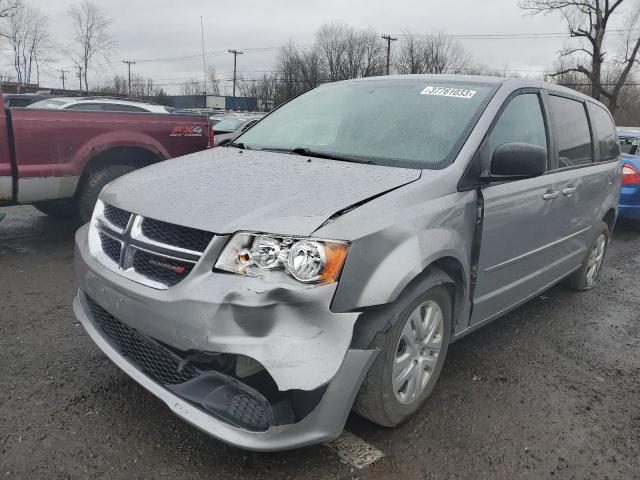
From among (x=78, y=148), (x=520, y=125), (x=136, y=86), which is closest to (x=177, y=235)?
(x=520, y=125)

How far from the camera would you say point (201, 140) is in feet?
20.9

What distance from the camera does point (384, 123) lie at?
3189 millimetres

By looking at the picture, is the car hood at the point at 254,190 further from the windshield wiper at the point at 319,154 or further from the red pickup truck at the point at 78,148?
the red pickup truck at the point at 78,148

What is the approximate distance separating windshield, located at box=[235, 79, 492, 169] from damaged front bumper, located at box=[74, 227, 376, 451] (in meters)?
1.14

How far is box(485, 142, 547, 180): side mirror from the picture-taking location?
2.75 meters

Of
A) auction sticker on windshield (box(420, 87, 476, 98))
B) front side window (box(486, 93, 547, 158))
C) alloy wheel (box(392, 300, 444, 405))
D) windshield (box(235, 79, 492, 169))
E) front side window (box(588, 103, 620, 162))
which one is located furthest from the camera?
front side window (box(588, 103, 620, 162))

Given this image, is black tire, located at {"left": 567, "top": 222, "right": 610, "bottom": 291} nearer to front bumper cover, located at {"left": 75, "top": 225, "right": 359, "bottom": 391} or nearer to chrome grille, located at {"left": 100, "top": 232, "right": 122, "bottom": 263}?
front bumper cover, located at {"left": 75, "top": 225, "right": 359, "bottom": 391}

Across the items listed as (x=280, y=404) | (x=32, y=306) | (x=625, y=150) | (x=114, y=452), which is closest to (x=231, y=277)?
(x=280, y=404)

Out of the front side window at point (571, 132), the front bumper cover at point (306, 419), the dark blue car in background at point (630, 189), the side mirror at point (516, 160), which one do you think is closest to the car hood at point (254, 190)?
the side mirror at point (516, 160)

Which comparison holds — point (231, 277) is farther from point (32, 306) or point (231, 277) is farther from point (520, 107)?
point (32, 306)

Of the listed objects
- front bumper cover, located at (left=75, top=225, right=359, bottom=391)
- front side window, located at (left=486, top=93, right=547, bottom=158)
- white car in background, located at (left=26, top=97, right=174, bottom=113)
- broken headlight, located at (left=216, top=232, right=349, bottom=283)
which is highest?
white car in background, located at (left=26, top=97, right=174, bottom=113)

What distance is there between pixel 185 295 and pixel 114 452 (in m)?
0.84

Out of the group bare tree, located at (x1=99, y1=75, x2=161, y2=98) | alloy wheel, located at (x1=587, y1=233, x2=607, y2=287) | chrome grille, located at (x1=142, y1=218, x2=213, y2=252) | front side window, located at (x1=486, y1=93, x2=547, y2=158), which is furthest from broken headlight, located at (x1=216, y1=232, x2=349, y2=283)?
bare tree, located at (x1=99, y1=75, x2=161, y2=98)

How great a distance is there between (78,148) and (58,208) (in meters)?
1.60
